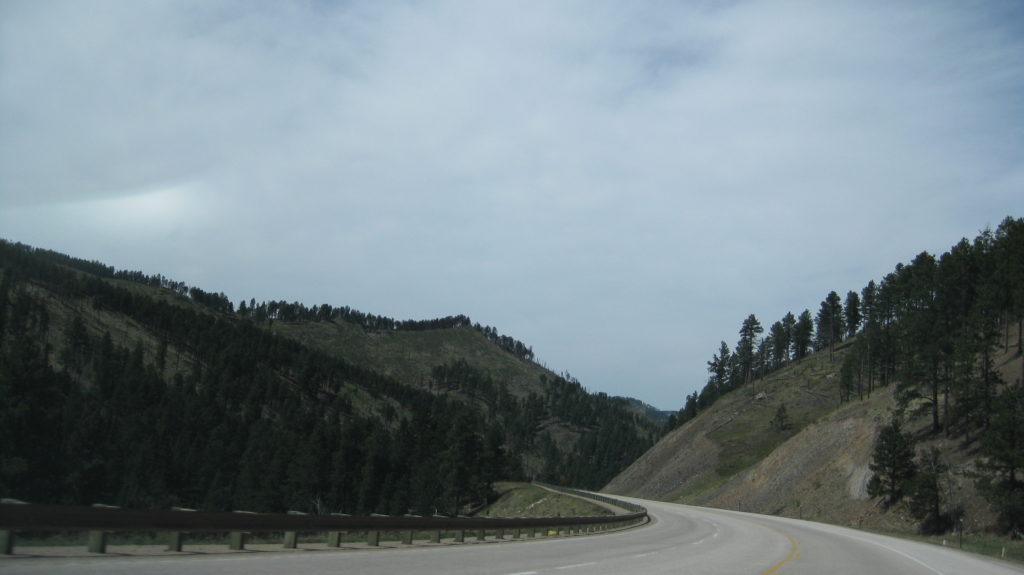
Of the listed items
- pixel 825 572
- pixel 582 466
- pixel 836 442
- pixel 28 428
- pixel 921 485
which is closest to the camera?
pixel 825 572

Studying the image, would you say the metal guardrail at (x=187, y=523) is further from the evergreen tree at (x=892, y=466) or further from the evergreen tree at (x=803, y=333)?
the evergreen tree at (x=803, y=333)

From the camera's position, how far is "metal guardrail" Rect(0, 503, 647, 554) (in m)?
10.3

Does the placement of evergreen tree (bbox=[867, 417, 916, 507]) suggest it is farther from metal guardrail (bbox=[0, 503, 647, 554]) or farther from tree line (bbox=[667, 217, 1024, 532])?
metal guardrail (bbox=[0, 503, 647, 554])

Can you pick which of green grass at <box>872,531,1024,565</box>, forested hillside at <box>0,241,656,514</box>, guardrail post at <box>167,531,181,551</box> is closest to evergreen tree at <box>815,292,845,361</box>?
forested hillside at <box>0,241,656,514</box>

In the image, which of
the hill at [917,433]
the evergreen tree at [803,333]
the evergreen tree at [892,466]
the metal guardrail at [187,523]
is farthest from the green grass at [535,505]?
the evergreen tree at [803,333]

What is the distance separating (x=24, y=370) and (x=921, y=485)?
64.5 m

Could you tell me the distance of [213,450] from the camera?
103 meters

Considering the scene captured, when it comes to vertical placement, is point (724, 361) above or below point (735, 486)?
above

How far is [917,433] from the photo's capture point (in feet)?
207

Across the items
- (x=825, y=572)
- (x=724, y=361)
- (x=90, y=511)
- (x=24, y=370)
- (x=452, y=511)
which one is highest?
(x=724, y=361)

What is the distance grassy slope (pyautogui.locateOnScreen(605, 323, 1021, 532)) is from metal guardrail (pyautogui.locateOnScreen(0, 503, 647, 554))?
140 ft

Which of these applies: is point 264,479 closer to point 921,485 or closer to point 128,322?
point 921,485

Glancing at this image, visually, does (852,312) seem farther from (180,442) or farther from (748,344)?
(180,442)

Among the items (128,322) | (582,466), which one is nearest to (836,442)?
(582,466)
